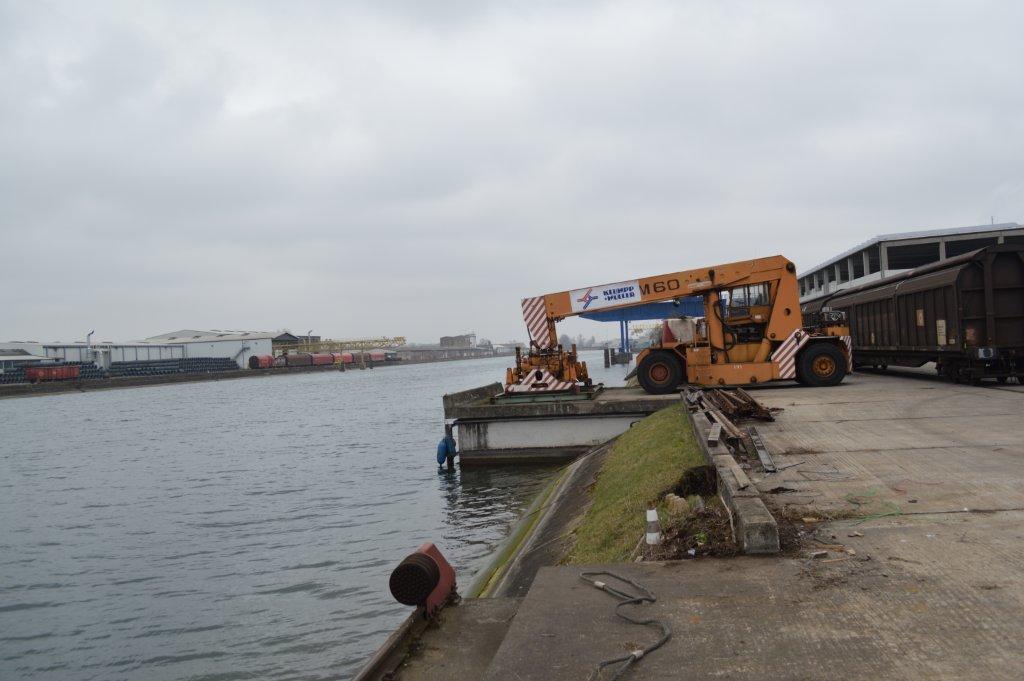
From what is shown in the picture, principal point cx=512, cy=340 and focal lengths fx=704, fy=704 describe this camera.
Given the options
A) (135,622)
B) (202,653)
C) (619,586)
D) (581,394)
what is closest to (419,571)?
(619,586)

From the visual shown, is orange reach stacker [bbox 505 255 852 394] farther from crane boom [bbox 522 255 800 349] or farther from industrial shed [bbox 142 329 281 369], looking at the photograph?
industrial shed [bbox 142 329 281 369]

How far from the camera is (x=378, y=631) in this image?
852 cm

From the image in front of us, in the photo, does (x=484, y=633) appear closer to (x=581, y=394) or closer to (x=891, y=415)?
(x=891, y=415)

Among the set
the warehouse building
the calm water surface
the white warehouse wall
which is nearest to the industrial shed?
the white warehouse wall

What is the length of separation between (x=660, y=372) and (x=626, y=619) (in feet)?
46.5

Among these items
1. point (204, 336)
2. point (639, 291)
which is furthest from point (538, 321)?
point (204, 336)

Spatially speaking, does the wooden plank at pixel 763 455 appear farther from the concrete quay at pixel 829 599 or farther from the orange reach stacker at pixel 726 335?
the orange reach stacker at pixel 726 335

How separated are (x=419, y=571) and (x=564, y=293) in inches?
560

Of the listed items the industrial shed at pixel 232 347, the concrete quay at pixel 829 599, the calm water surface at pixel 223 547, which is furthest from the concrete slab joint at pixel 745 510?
the industrial shed at pixel 232 347

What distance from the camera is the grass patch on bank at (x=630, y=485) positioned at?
6.99m

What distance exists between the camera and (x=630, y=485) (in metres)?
8.84

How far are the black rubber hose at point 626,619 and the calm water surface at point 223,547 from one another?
4.05 meters

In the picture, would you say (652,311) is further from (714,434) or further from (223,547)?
(223,547)

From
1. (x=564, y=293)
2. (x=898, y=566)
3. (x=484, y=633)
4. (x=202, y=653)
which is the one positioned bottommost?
(x=202, y=653)
